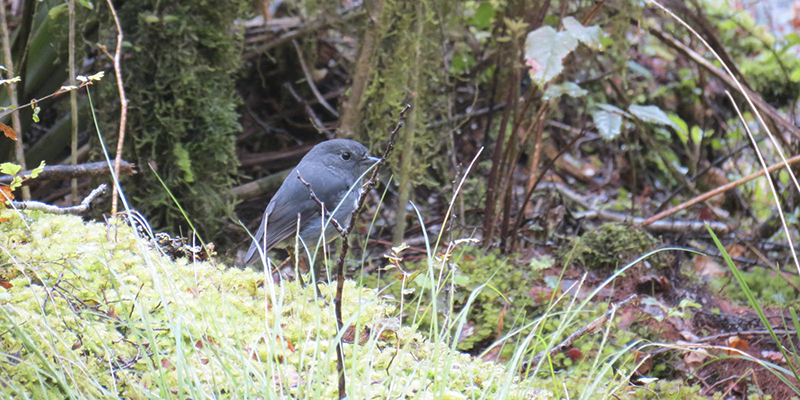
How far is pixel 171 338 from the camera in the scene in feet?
6.98

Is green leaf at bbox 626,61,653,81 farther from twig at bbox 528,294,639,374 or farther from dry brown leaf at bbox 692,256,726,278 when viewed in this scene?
twig at bbox 528,294,639,374

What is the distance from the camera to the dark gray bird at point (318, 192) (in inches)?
139

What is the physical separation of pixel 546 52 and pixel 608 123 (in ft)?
1.75

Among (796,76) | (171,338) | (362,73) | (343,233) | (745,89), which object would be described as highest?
(796,76)

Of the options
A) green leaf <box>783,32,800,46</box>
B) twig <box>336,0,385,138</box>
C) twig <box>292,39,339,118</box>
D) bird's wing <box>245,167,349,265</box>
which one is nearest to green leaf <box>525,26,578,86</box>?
Answer: twig <box>336,0,385,138</box>

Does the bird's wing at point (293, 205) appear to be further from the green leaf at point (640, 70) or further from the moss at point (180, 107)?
Answer: the green leaf at point (640, 70)

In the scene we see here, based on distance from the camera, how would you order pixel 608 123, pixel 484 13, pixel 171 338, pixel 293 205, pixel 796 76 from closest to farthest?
pixel 171 338 → pixel 608 123 → pixel 293 205 → pixel 484 13 → pixel 796 76

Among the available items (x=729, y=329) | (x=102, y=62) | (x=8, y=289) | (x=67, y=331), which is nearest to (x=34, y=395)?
(x=67, y=331)

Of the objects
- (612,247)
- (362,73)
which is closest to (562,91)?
(612,247)

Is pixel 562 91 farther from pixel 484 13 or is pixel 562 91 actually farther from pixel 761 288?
pixel 761 288

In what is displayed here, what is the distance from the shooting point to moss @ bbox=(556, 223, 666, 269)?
3.84 metres

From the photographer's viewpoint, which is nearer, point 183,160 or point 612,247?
point 612,247

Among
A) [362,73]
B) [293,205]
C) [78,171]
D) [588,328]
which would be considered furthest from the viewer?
[362,73]

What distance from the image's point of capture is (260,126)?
5574 millimetres
